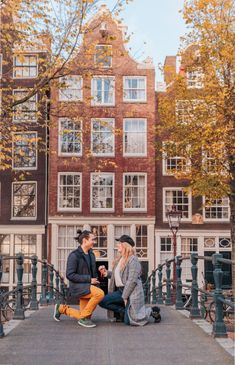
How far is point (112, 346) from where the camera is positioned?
22.8 ft

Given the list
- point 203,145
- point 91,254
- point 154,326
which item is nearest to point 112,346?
point 154,326

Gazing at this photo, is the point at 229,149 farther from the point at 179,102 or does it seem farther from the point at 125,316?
the point at 125,316

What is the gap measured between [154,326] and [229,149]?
13.0 m

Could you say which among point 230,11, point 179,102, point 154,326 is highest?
point 230,11

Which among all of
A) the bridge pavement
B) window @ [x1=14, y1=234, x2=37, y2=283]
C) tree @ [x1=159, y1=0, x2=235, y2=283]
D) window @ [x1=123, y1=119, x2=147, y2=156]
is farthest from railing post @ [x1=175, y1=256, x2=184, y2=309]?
window @ [x1=14, y1=234, x2=37, y2=283]

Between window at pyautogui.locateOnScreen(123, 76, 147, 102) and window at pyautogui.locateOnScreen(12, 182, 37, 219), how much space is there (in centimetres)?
754

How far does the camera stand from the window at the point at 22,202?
3309 centimetres

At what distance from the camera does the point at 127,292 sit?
8.75 m

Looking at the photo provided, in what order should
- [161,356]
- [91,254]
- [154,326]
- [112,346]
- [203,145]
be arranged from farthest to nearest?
[203,145] → [91,254] → [154,326] → [112,346] → [161,356]

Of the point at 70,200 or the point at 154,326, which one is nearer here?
the point at 154,326

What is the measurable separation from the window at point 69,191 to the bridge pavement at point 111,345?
23647mm

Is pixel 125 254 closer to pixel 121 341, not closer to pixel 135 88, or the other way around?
pixel 121 341

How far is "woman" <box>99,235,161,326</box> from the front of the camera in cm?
875

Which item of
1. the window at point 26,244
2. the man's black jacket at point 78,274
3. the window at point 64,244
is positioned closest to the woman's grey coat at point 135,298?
the man's black jacket at point 78,274
